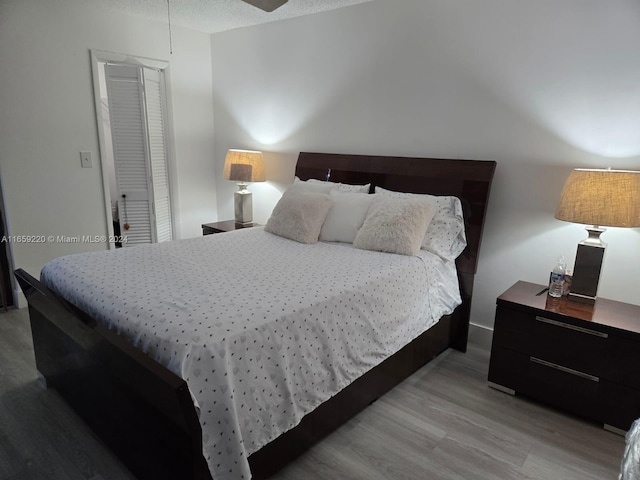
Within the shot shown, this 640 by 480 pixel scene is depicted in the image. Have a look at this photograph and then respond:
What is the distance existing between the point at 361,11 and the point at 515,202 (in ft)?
5.85

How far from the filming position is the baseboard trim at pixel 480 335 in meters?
2.77

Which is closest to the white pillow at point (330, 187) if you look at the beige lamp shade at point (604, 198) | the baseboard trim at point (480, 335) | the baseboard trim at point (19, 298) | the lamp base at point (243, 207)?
the lamp base at point (243, 207)

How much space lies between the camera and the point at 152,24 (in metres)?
3.65

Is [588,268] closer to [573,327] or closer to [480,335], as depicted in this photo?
[573,327]

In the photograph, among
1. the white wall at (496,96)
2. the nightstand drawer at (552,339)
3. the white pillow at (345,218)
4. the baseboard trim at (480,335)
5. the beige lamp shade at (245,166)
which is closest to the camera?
the nightstand drawer at (552,339)

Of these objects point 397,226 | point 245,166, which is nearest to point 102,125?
point 245,166

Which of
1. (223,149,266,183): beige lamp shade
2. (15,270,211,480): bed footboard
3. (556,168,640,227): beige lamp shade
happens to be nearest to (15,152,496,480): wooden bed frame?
(15,270,211,480): bed footboard

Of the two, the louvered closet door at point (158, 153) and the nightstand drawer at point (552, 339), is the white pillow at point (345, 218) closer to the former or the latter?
the nightstand drawer at point (552, 339)

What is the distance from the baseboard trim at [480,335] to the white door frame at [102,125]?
3.02 meters

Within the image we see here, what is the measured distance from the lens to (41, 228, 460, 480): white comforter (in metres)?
1.31

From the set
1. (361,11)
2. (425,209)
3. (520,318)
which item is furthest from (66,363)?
(361,11)

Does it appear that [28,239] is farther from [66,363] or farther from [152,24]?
[152,24]

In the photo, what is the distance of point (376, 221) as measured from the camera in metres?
2.49

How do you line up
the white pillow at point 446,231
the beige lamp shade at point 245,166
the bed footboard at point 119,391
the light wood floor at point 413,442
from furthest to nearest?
the beige lamp shade at point 245,166 < the white pillow at point 446,231 < the light wood floor at point 413,442 < the bed footboard at point 119,391
